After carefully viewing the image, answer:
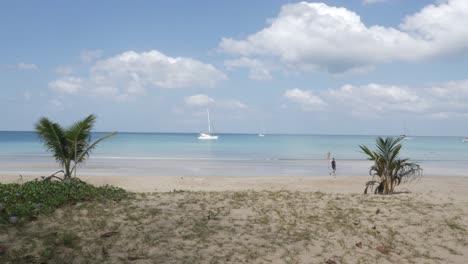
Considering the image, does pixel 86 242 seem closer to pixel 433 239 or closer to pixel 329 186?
pixel 433 239

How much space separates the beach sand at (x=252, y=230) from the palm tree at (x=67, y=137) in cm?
380

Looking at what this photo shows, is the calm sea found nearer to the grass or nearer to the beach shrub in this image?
the beach shrub

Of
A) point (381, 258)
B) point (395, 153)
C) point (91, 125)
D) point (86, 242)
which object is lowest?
point (381, 258)

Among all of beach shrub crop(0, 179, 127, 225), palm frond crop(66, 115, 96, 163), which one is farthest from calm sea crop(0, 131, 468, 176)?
beach shrub crop(0, 179, 127, 225)

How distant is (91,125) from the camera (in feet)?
37.8

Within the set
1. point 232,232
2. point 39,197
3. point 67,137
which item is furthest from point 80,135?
point 232,232

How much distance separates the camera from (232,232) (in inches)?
257

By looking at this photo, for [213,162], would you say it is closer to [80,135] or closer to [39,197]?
[80,135]

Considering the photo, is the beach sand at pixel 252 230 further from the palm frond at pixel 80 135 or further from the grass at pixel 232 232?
the palm frond at pixel 80 135

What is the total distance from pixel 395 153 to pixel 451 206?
10.2 ft

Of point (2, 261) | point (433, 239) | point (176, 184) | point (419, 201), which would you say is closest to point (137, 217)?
point (2, 261)

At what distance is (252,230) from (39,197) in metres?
4.04

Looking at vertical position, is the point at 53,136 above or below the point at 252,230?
above

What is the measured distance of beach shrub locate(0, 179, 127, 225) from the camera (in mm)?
6605
